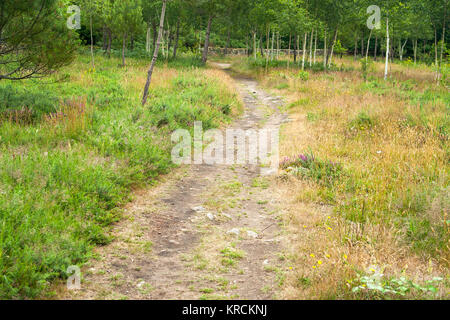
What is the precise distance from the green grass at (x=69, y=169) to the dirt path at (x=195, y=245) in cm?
36

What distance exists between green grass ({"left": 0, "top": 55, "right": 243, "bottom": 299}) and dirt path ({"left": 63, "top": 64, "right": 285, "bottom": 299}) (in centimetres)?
36

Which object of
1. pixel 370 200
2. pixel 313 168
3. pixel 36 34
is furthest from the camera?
pixel 36 34

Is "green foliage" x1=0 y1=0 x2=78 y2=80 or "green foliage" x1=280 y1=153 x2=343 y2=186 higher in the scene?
"green foliage" x1=0 y1=0 x2=78 y2=80

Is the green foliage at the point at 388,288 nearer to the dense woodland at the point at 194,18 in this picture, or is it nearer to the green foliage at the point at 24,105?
the green foliage at the point at 24,105

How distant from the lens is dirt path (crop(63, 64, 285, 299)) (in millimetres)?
4180

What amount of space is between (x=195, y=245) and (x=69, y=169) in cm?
271

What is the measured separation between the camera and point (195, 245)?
5281mm

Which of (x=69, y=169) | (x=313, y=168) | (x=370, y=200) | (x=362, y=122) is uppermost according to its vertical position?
(x=362, y=122)

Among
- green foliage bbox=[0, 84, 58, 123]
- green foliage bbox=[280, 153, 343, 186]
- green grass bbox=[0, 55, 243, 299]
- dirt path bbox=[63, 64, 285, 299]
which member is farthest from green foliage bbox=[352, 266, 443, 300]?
green foliage bbox=[0, 84, 58, 123]

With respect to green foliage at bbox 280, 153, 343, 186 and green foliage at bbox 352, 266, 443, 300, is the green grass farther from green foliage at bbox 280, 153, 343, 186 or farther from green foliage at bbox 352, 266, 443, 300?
green foliage at bbox 352, 266, 443, 300

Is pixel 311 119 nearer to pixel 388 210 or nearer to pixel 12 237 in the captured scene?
pixel 388 210

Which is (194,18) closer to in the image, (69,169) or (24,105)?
(24,105)

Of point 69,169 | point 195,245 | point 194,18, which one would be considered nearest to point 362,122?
point 195,245
